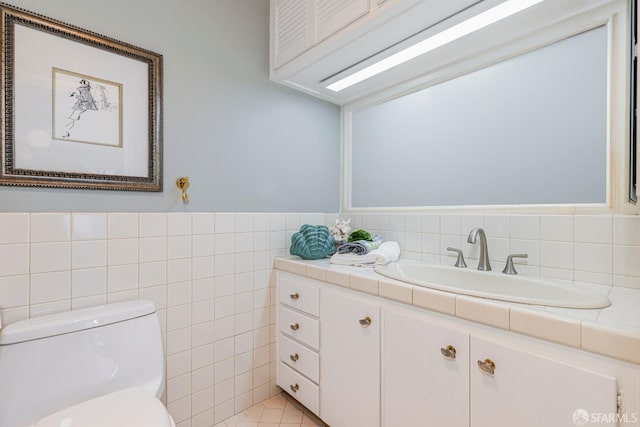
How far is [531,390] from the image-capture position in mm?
802

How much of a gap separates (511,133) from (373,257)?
0.89 m

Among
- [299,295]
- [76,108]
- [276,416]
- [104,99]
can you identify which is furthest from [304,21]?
[276,416]

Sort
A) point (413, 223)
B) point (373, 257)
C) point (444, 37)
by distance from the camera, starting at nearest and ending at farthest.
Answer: point (444, 37) < point (373, 257) < point (413, 223)

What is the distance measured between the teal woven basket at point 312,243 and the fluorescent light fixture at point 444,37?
93 cm

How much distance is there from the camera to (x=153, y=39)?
1.35 m

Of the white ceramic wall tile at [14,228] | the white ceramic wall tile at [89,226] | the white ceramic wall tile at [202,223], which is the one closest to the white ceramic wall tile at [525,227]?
the white ceramic wall tile at [202,223]

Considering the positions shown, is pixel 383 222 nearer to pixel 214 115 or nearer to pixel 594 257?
pixel 594 257

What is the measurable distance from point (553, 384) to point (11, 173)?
1825 millimetres

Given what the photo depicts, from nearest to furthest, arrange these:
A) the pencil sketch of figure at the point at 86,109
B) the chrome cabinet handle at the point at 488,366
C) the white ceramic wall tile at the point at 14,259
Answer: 1. the chrome cabinet handle at the point at 488,366
2. the white ceramic wall tile at the point at 14,259
3. the pencil sketch of figure at the point at 86,109

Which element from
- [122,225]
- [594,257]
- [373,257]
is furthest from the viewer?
[373,257]

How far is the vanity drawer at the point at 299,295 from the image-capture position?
1479mm

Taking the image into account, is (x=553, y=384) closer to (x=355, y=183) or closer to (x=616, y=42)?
(x=616, y=42)

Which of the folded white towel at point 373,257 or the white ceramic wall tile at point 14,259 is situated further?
the folded white towel at point 373,257

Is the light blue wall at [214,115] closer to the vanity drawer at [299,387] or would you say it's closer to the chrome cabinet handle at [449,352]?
the vanity drawer at [299,387]
